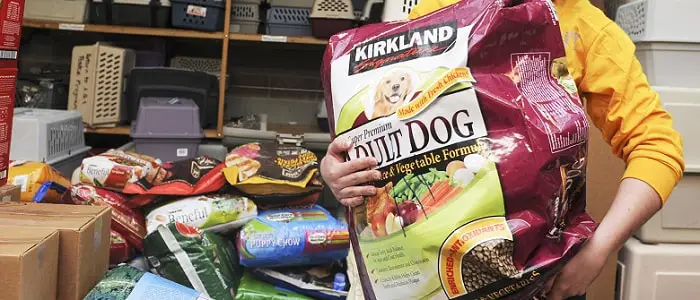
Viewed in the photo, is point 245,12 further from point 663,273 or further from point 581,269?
point 581,269

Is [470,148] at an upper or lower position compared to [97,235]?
upper

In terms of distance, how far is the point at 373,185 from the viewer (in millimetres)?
908

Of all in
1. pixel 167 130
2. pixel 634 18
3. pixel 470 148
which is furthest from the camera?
pixel 167 130

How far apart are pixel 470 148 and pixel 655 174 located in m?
0.33

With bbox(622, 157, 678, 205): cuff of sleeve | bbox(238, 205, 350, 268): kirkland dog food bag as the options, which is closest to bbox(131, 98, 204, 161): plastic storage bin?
bbox(238, 205, 350, 268): kirkland dog food bag

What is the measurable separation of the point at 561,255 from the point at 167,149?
2.22 meters

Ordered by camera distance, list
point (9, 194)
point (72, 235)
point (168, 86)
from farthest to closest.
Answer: point (168, 86) < point (9, 194) < point (72, 235)

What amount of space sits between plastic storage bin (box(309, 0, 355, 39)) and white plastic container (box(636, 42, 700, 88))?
1516 mm

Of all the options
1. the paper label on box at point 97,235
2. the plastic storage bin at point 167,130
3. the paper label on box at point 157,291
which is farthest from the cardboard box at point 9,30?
the plastic storage bin at point 167,130

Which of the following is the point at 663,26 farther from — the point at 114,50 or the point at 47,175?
the point at 114,50

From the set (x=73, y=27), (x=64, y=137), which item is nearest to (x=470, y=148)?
(x=64, y=137)

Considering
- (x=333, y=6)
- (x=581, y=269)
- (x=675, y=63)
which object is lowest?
(x=581, y=269)

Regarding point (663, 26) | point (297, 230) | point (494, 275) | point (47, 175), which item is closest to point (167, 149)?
point (47, 175)

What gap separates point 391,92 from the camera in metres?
0.88
